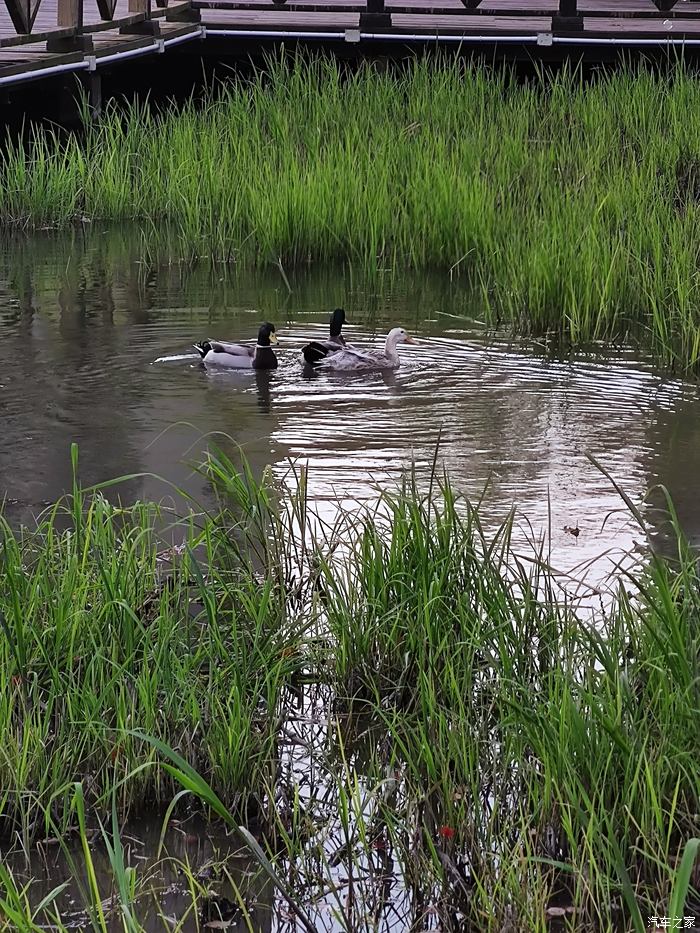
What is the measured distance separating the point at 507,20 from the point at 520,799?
1650cm

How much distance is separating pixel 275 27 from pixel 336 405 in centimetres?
985

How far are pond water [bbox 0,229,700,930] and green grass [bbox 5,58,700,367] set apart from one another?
36 centimetres

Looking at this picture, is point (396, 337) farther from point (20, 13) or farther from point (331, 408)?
point (20, 13)

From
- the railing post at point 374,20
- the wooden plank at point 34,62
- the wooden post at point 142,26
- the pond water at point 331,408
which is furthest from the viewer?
the railing post at point 374,20

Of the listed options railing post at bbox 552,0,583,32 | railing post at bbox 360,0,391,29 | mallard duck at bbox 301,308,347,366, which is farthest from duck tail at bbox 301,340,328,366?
railing post at bbox 552,0,583,32

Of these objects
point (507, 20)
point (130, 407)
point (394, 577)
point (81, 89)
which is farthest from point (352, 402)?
point (507, 20)

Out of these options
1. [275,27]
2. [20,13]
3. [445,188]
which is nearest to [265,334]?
[445,188]

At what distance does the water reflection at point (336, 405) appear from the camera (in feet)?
18.3

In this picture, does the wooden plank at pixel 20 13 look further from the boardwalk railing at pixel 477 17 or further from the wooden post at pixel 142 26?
the boardwalk railing at pixel 477 17

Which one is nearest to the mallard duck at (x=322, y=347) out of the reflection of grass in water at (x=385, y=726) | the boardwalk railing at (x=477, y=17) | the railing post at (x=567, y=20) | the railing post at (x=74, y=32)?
the reflection of grass in water at (x=385, y=726)

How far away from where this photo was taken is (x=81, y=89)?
1268 centimetres

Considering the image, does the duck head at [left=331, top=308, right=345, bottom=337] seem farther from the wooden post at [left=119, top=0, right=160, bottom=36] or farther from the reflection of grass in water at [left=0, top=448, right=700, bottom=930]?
the wooden post at [left=119, top=0, right=160, bottom=36]

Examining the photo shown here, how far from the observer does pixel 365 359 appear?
23.8ft

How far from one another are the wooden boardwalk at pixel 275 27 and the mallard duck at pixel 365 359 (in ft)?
16.8
